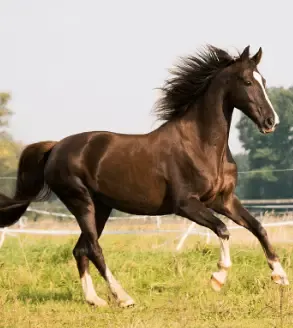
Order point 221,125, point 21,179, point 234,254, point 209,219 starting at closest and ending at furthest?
point 209,219, point 221,125, point 21,179, point 234,254

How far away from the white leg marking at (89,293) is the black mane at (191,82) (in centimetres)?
174

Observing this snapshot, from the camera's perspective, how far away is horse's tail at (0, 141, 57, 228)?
8.21 meters

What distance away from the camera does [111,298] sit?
705cm

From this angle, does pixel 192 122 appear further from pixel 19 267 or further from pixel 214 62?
pixel 19 267

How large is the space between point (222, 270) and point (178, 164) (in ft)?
3.56

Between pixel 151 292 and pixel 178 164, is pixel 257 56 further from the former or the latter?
pixel 151 292

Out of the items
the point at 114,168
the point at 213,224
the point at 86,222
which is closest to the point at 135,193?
the point at 114,168

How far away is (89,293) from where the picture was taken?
7.15 m

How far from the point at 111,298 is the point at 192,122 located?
182cm

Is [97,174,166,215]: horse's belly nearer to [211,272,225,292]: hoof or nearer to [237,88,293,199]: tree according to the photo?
[211,272,225,292]: hoof

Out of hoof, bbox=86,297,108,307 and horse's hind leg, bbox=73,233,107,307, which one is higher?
horse's hind leg, bbox=73,233,107,307

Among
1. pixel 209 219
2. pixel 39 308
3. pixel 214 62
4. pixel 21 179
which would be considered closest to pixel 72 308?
pixel 39 308

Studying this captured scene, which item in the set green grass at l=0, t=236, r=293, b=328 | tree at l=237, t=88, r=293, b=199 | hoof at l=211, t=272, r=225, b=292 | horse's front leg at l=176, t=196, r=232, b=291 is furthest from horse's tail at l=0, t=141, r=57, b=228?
tree at l=237, t=88, r=293, b=199

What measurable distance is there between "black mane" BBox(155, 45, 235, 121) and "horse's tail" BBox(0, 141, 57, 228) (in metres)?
1.45
